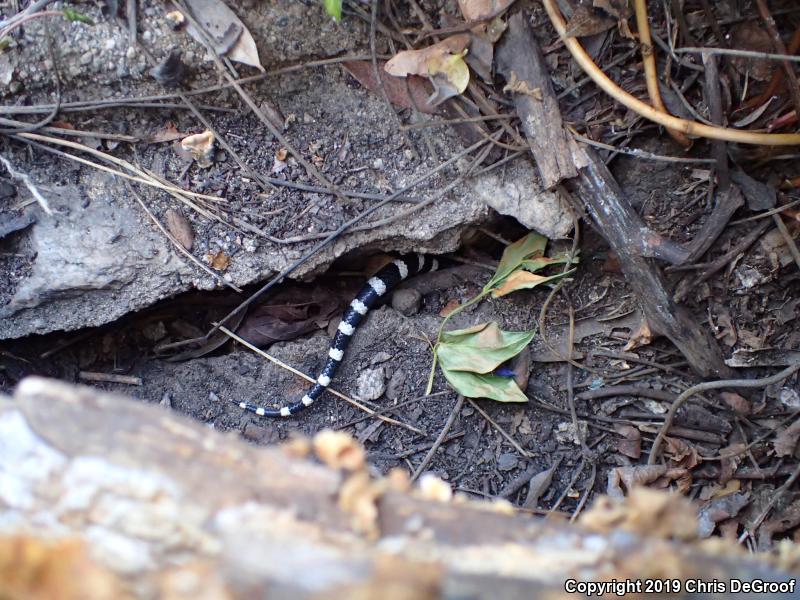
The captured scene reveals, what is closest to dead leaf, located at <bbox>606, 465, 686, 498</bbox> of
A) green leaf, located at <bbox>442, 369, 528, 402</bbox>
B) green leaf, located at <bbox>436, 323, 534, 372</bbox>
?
green leaf, located at <bbox>442, 369, 528, 402</bbox>

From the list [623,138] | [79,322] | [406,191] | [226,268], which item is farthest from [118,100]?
[623,138]

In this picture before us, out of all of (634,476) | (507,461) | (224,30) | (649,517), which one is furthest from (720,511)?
(224,30)

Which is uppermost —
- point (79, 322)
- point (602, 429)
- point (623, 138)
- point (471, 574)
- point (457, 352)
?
point (623, 138)

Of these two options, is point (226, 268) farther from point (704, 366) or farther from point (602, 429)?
point (704, 366)

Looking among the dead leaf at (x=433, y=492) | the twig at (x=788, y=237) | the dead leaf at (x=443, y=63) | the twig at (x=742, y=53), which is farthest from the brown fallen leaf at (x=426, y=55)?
the dead leaf at (x=433, y=492)

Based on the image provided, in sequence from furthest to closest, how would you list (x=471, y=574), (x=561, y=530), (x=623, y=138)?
(x=623, y=138) < (x=561, y=530) < (x=471, y=574)

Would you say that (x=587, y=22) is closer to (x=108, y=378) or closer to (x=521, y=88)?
(x=521, y=88)

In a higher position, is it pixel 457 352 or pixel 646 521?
pixel 646 521

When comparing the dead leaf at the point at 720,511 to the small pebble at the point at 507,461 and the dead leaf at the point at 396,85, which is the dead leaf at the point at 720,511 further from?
the dead leaf at the point at 396,85
